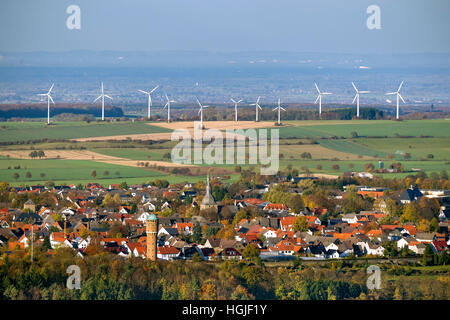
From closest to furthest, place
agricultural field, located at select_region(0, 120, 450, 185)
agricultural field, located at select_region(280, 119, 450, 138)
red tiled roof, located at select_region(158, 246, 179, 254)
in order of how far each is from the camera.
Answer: red tiled roof, located at select_region(158, 246, 179, 254) < agricultural field, located at select_region(0, 120, 450, 185) < agricultural field, located at select_region(280, 119, 450, 138)

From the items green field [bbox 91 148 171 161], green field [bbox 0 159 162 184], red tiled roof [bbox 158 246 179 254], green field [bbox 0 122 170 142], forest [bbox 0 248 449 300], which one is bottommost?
green field [bbox 0 159 162 184]

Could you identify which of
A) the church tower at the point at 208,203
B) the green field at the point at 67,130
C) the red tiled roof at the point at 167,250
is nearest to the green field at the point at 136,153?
the green field at the point at 67,130

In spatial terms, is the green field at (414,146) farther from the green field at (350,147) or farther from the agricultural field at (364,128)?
the agricultural field at (364,128)

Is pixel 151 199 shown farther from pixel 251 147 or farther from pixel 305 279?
pixel 305 279

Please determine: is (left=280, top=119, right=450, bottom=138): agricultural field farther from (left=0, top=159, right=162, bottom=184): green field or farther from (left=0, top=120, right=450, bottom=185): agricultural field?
(left=0, top=159, right=162, bottom=184): green field

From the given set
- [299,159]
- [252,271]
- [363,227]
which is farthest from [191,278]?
[299,159]

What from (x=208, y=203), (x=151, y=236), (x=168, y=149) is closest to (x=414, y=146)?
(x=168, y=149)

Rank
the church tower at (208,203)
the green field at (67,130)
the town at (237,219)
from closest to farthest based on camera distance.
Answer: the town at (237,219) → the church tower at (208,203) → the green field at (67,130)

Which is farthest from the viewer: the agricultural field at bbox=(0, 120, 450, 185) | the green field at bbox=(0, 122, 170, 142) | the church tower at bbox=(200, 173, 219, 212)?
the green field at bbox=(0, 122, 170, 142)

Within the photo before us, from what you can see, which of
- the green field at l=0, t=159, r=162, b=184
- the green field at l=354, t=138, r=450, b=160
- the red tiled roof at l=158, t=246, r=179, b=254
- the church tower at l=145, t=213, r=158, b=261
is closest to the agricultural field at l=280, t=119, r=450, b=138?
the green field at l=354, t=138, r=450, b=160
